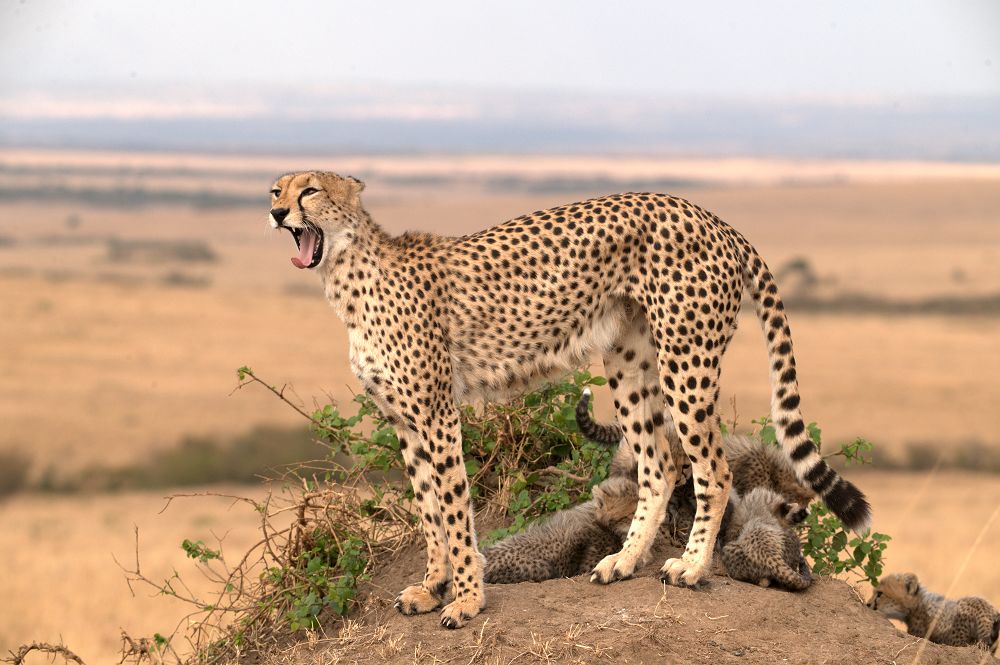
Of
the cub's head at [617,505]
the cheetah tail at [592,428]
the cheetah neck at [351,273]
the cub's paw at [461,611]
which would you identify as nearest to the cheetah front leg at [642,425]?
the cub's head at [617,505]

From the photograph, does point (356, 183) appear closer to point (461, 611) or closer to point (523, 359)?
point (523, 359)

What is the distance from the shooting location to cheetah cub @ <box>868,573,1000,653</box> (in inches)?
211

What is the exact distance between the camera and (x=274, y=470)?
5.62m

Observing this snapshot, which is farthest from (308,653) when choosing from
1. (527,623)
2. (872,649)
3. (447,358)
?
(872,649)

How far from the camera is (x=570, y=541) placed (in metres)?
5.21

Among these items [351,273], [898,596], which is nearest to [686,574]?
[898,596]

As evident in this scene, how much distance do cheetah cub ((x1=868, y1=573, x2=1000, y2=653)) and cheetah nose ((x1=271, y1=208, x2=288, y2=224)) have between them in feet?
10.4

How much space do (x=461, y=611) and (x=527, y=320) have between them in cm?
112

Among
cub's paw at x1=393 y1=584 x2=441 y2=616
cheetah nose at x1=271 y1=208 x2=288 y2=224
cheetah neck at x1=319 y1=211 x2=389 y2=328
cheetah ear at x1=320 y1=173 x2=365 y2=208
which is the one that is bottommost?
cub's paw at x1=393 y1=584 x2=441 y2=616

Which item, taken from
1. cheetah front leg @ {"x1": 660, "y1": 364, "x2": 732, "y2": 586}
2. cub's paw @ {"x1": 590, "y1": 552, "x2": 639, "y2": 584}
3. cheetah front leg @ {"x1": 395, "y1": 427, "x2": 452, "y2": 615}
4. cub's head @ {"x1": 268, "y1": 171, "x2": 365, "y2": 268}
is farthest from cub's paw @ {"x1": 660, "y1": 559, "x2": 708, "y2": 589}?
cub's head @ {"x1": 268, "y1": 171, "x2": 365, "y2": 268}

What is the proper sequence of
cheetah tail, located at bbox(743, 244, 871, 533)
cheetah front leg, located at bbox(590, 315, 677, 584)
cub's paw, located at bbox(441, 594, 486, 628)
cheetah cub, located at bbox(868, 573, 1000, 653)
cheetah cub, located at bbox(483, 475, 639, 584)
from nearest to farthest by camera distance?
cub's paw, located at bbox(441, 594, 486, 628), cheetah tail, located at bbox(743, 244, 871, 533), cheetah front leg, located at bbox(590, 315, 677, 584), cheetah cub, located at bbox(483, 475, 639, 584), cheetah cub, located at bbox(868, 573, 1000, 653)

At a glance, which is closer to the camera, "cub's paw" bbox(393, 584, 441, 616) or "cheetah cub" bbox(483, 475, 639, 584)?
"cub's paw" bbox(393, 584, 441, 616)

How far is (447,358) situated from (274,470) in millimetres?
1390

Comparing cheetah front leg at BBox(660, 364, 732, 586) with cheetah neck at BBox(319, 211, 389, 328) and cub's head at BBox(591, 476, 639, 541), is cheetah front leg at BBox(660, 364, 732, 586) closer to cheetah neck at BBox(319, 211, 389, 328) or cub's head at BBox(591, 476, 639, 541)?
cub's head at BBox(591, 476, 639, 541)
